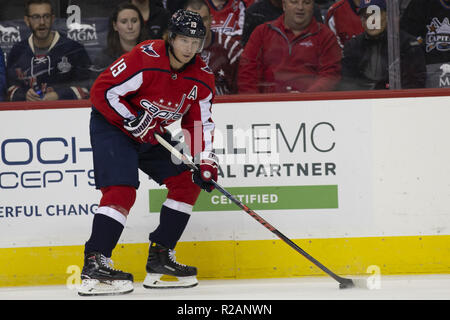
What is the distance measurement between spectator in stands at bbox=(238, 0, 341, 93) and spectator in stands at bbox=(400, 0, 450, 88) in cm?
40

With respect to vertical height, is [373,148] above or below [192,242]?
above

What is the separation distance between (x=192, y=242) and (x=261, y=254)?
0.35 m

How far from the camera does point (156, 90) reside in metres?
3.21

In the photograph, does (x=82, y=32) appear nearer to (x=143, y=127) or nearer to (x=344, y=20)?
(x=143, y=127)

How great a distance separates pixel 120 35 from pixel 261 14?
73 cm

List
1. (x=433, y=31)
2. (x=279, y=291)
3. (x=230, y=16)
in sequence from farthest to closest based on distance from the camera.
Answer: (x=230, y=16), (x=433, y=31), (x=279, y=291)

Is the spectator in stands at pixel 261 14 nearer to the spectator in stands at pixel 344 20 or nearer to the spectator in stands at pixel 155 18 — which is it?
the spectator in stands at pixel 344 20

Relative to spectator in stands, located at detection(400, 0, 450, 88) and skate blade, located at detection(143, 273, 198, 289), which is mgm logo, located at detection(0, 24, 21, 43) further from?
spectator in stands, located at detection(400, 0, 450, 88)

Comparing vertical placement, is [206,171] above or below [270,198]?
above

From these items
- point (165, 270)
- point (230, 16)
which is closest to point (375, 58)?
point (230, 16)

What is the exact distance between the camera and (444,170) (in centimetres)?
363

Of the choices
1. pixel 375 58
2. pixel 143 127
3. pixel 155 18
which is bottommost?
pixel 143 127
